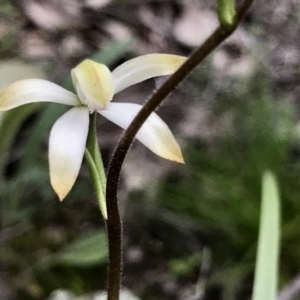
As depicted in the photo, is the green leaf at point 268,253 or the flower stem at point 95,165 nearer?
the flower stem at point 95,165

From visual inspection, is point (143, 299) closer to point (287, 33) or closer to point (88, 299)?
point (88, 299)

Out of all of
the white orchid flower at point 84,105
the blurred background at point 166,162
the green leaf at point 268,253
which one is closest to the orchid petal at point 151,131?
the white orchid flower at point 84,105

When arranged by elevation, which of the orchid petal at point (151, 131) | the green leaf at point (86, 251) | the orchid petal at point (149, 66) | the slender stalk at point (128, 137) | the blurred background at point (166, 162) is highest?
the blurred background at point (166, 162)

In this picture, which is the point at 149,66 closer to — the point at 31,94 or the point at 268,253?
the point at 31,94

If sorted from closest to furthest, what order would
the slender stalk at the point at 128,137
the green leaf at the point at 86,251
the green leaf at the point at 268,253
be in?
the slender stalk at the point at 128,137 → the green leaf at the point at 268,253 → the green leaf at the point at 86,251

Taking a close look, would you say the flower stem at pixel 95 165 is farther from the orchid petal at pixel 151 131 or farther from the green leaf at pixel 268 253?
the green leaf at pixel 268 253

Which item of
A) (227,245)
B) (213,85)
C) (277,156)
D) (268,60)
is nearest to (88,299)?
(227,245)
